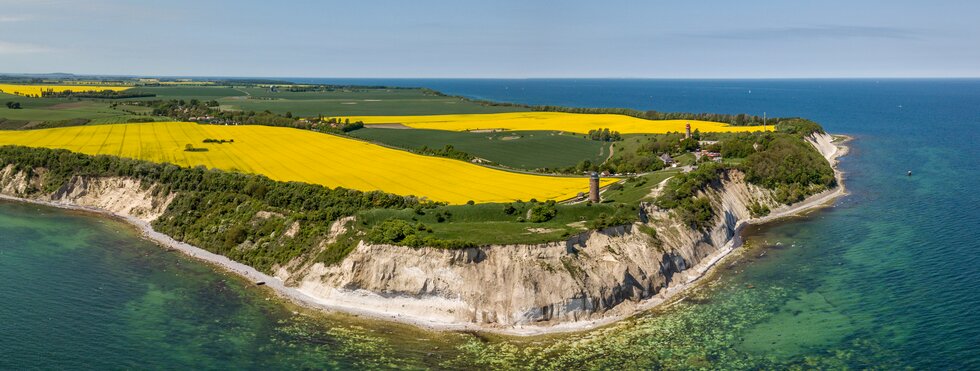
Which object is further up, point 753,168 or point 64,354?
point 753,168

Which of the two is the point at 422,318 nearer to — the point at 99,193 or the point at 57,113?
the point at 99,193

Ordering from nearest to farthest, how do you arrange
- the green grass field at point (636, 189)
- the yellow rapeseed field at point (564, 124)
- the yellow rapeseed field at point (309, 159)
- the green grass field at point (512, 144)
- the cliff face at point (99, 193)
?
the green grass field at point (636, 189) < the yellow rapeseed field at point (309, 159) < the cliff face at point (99, 193) < the green grass field at point (512, 144) < the yellow rapeseed field at point (564, 124)

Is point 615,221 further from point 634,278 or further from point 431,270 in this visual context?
point 431,270

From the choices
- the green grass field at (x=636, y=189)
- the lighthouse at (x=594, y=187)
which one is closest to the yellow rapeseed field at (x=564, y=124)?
the green grass field at (x=636, y=189)

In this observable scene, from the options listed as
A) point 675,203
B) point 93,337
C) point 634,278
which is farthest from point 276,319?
point 675,203

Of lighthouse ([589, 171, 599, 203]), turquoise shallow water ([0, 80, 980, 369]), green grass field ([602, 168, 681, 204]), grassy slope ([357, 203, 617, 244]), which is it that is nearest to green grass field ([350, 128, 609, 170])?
green grass field ([602, 168, 681, 204])

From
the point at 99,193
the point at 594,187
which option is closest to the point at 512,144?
the point at 594,187

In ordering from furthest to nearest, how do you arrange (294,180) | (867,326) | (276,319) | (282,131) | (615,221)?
1. (282,131)
2. (294,180)
3. (615,221)
4. (276,319)
5. (867,326)

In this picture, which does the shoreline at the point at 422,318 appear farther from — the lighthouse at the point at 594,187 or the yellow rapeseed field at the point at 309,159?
the yellow rapeseed field at the point at 309,159

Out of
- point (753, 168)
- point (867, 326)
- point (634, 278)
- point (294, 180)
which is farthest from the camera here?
point (753, 168)
